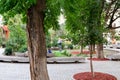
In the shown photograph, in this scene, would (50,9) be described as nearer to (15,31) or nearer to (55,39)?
(15,31)

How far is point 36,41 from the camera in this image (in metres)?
6.37

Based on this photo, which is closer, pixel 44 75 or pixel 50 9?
pixel 44 75

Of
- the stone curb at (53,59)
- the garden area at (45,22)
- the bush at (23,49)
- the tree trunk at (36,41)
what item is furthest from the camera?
the bush at (23,49)

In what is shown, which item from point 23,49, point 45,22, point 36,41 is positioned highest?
point 45,22

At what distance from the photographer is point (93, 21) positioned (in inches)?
409

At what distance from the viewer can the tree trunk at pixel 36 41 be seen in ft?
20.9

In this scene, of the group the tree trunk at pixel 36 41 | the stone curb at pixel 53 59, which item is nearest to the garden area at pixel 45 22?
the tree trunk at pixel 36 41

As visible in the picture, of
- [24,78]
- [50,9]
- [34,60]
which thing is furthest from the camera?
[24,78]

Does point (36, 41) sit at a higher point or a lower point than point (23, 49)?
higher

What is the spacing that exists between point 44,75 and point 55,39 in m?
27.2

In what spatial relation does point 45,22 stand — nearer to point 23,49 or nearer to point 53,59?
point 53,59

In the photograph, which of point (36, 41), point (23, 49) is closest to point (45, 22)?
point (36, 41)

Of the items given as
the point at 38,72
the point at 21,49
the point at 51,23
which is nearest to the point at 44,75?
the point at 38,72

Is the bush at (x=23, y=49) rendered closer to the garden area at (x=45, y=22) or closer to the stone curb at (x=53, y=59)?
the stone curb at (x=53, y=59)
